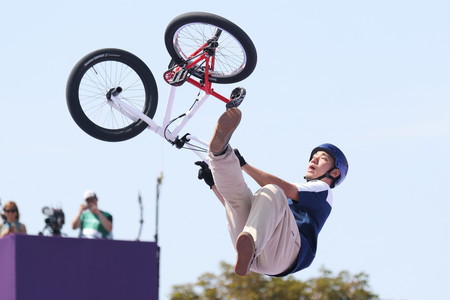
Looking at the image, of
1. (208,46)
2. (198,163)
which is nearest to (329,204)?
(198,163)

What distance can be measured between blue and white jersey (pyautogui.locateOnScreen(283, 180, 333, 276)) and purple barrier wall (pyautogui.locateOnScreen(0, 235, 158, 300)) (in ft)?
7.17

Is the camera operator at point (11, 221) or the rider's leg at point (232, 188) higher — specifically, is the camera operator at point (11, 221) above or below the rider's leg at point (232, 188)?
below

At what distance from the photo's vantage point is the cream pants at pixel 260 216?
283 inches

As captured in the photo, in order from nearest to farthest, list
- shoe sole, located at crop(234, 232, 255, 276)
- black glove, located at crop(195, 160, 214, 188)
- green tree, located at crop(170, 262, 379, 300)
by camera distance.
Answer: shoe sole, located at crop(234, 232, 255, 276) < black glove, located at crop(195, 160, 214, 188) < green tree, located at crop(170, 262, 379, 300)

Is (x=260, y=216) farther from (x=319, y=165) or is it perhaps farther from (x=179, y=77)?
(x=179, y=77)

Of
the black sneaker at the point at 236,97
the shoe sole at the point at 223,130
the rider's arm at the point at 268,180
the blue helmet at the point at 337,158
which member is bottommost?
the rider's arm at the point at 268,180

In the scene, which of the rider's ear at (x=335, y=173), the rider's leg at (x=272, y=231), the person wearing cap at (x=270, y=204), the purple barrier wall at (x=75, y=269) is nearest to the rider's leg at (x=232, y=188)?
the person wearing cap at (x=270, y=204)

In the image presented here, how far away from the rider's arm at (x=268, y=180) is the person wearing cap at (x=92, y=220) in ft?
9.99

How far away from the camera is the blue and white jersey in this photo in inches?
304

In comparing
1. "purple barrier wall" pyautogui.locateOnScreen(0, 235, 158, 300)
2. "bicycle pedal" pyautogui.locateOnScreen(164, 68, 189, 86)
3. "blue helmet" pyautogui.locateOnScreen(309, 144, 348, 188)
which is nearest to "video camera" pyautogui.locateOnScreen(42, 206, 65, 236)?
"purple barrier wall" pyautogui.locateOnScreen(0, 235, 158, 300)

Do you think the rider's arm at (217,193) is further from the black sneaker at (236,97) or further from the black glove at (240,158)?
the black sneaker at (236,97)

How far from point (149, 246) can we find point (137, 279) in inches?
13.2

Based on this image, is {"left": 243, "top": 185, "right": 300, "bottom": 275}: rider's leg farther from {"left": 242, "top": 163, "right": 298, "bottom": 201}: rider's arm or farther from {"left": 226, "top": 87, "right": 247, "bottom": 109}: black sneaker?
{"left": 226, "top": 87, "right": 247, "bottom": 109}: black sneaker

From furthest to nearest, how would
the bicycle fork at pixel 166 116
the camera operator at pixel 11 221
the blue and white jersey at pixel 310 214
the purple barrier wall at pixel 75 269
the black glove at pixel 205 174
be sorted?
the camera operator at pixel 11 221 < the purple barrier wall at pixel 75 269 < the bicycle fork at pixel 166 116 < the black glove at pixel 205 174 < the blue and white jersey at pixel 310 214
